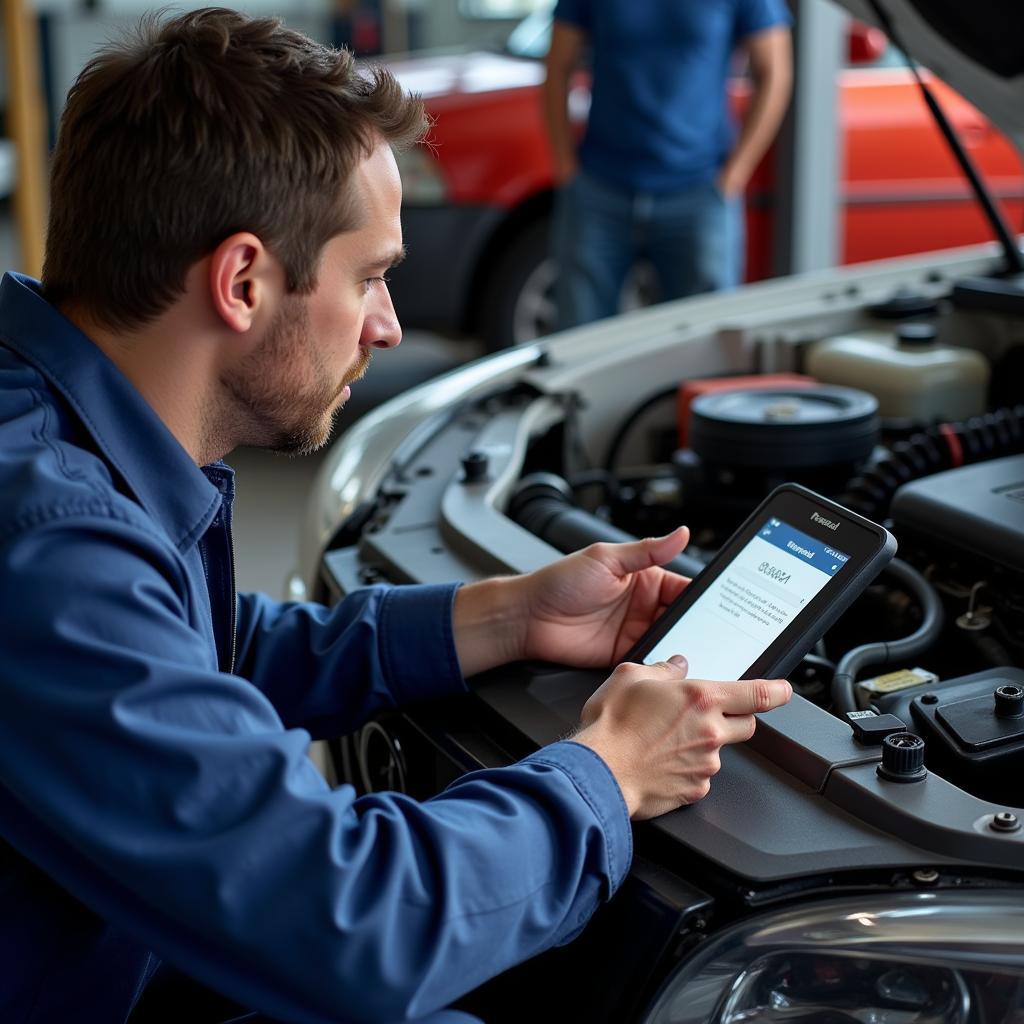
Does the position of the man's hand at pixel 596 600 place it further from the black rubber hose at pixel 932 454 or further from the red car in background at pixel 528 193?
the red car in background at pixel 528 193

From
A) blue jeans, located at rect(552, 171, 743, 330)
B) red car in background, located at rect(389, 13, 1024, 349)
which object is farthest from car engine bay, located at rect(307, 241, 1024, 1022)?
red car in background, located at rect(389, 13, 1024, 349)

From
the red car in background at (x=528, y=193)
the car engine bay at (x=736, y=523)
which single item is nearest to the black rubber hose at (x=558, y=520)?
the car engine bay at (x=736, y=523)

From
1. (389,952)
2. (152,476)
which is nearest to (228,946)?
(389,952)

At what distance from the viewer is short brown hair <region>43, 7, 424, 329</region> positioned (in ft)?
3.27

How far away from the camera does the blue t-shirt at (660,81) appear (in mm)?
3355

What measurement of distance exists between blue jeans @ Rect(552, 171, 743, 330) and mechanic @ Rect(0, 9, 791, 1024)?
2.42 meters

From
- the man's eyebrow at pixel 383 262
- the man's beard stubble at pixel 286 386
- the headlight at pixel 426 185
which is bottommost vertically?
the headlight at pixel 426 185

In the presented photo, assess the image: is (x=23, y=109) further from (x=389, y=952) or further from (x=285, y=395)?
(x=389, y=952)

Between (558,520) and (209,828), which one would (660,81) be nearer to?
(558,520)

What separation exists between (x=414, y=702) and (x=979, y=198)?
4.70 ft

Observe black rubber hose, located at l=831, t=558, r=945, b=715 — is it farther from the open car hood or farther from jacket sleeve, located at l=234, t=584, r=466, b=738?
the open car hood

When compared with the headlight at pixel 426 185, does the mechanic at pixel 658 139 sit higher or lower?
higher

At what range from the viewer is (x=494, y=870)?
914 millimetres

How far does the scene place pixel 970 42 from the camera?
1.94m
